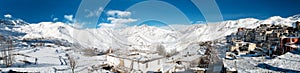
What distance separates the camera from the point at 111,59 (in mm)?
21719

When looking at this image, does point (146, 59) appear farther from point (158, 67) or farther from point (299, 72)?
point (299, 72)

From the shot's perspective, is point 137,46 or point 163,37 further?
point 163,37

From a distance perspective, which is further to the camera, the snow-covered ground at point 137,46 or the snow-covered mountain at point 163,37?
the snow-covered mountain at point 163,37

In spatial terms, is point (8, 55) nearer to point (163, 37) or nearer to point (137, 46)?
point (137, 46)

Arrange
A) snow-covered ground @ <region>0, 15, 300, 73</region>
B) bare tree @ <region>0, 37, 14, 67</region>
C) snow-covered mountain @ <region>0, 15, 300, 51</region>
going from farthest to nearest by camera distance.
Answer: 1. snow-covered mountain @ <region>0, 15, 300, 51</region>
2. bare tree @ <region>0, 37, 14, 67</region>
3. snow-covered ground @ <region>0, 15, 300, 73</region>

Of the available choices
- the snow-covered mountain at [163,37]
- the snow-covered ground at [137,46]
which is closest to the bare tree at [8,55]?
the snow-covered ground at [137,46]

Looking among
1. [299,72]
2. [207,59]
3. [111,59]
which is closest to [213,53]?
[207,59]

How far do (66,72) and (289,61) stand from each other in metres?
13.1

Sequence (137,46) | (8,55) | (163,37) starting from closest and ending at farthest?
1. (8,55)
2. (137,46)
3. (163,37)

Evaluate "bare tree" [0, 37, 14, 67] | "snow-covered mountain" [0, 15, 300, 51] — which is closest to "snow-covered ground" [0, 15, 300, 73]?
"snow-covered mountain" [0, 15, 300, 51]

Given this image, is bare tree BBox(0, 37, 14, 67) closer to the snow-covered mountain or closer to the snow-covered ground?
the snow-covered ground

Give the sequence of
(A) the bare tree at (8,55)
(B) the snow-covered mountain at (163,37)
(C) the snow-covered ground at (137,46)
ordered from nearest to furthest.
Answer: (C) the snow-covered ground at (137,46) → (A) the bare tree at (8,55) → (B) the snow-covered mountain at (163,37)

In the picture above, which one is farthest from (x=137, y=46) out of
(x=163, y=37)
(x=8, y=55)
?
(x=163, y=37)

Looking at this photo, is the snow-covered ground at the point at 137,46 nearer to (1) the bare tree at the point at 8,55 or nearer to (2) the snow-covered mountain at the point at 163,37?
(2) the snow-covered mountain at the point at 163,37
